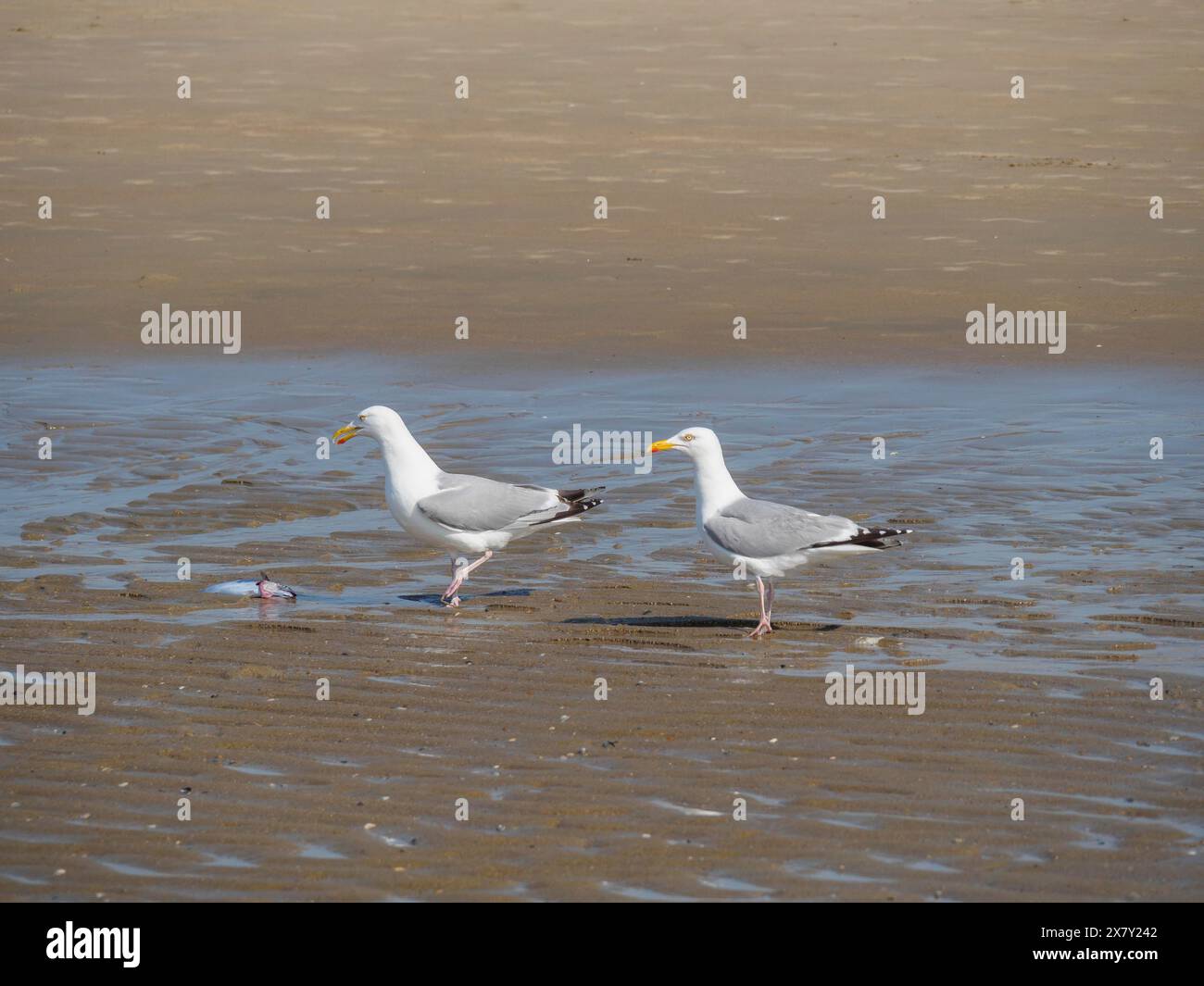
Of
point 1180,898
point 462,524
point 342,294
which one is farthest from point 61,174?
point 1180,898

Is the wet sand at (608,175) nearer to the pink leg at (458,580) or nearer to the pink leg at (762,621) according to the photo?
the pink leg at (458,580)

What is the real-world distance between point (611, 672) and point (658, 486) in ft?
13.0

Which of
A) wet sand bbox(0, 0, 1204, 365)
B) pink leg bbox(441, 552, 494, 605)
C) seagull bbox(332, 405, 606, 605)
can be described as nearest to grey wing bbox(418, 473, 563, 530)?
seagull bbox(332, 405, 606, 605)

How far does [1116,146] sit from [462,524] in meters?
13.9

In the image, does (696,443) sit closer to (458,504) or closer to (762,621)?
(762,621)

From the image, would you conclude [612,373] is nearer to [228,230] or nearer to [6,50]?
[228,230]

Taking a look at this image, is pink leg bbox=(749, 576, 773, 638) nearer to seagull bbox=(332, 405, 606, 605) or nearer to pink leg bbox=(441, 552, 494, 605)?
seagull bbox=(332, 405, 606, 605)

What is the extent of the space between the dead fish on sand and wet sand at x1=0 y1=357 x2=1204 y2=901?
15 cm

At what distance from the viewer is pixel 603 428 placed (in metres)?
13.3

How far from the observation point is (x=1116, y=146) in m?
21.2

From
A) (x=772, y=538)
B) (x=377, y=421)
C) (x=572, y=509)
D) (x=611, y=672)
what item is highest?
(x=377, y=421)

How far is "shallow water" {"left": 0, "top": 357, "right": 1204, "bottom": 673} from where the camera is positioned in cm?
907

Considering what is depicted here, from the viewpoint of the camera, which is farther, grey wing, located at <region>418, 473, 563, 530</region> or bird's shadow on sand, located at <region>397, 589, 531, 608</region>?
grey wing, located at <region>418, 473, 563, 530</region>

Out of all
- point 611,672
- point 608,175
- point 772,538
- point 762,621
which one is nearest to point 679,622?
point 762,621
